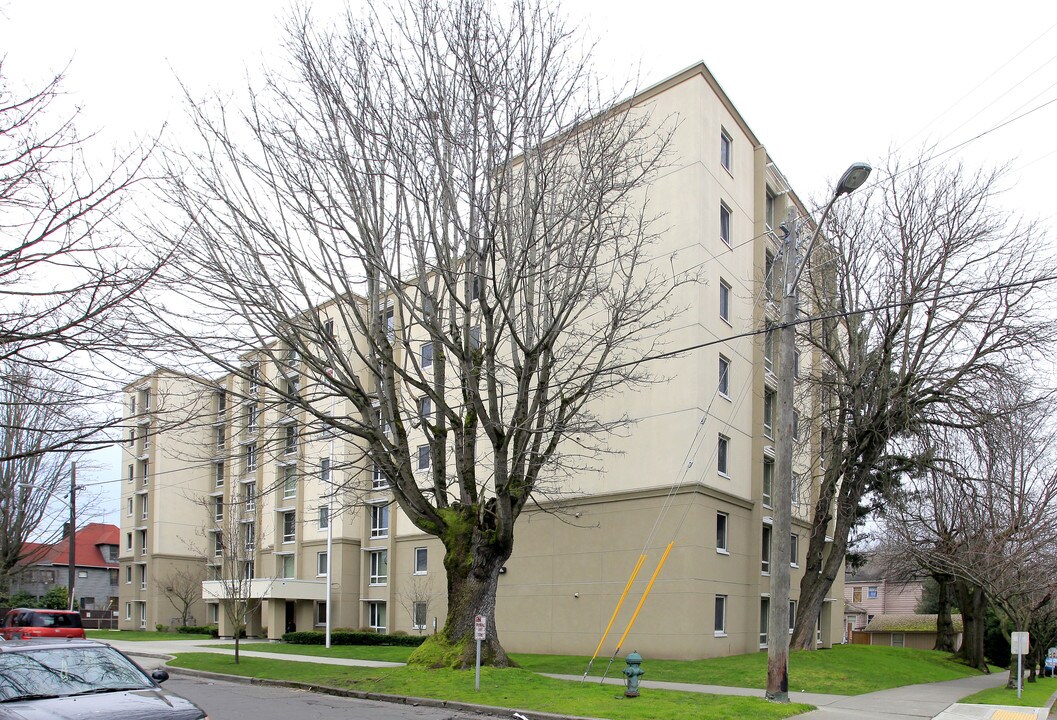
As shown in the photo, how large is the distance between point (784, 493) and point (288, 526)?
121 ft

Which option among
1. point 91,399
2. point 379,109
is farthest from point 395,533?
point 91,399

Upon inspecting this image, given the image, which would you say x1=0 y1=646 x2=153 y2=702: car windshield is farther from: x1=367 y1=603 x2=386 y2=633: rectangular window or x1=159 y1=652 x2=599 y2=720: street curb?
x1=367 y1=603 x2=386 y2=633: rectangular window

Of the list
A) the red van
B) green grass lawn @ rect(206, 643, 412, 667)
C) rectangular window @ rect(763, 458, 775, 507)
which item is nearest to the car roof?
green grass lawn @ rect(206, 643, 412, 667)

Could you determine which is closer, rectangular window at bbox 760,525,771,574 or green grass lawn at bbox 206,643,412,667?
green grass lawn at bbox 206,643,412,667

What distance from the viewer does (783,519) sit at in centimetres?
1566

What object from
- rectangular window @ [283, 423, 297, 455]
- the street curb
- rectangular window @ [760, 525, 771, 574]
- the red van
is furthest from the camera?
rectangular window @ [760, 525, 771, 574]

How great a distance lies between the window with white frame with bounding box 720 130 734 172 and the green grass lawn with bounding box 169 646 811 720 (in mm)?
19444

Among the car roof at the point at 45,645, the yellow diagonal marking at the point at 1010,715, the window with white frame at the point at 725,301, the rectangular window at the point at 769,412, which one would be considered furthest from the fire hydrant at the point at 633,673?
the rectangular window at the point at 769,412

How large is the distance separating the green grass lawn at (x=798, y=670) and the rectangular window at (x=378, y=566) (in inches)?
527

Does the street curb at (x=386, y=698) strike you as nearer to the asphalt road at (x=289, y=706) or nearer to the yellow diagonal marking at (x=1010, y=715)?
the asphalt road at (x=289, y=706)

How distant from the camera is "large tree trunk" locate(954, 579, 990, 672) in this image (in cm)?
3888

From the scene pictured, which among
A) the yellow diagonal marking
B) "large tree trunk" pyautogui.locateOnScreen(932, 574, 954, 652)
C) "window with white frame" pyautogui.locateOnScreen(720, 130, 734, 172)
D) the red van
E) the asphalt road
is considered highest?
"window with white frame" pyautogui.locateOnScreen(720, 130, 734, 172)

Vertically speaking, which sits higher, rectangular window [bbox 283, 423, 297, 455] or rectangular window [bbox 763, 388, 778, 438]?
rectangular window [bbox 763, 388, 778, 438]

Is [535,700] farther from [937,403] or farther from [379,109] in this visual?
[937,403]
